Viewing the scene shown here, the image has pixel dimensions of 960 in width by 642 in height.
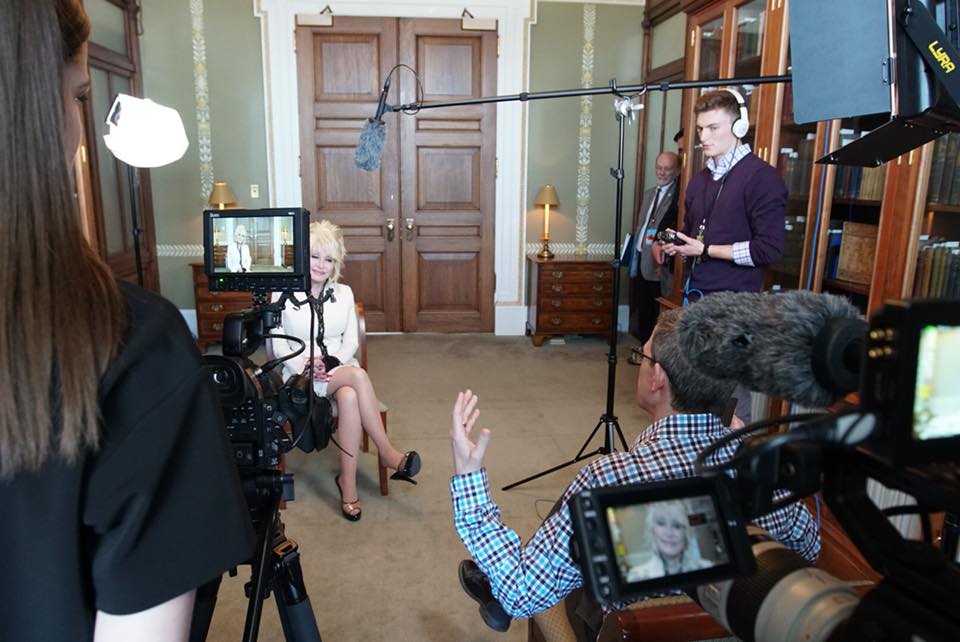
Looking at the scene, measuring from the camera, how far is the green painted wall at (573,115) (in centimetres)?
500

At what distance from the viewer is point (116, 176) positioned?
4562mm

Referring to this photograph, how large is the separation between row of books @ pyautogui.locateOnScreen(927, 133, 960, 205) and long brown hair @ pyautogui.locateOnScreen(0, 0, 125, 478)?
2.09 meters

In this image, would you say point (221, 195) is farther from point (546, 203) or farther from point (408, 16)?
point (546, 203)

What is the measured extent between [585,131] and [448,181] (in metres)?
1.12

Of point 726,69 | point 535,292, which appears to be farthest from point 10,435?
point 535,292

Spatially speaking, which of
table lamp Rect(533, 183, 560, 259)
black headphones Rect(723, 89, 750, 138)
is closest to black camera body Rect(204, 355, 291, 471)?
black headphones Rect(723, 89, 750, 138)

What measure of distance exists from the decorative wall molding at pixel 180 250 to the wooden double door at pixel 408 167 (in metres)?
0.90

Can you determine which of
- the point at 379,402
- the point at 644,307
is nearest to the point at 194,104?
the point at 379,402

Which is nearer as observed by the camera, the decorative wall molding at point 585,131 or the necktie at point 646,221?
the necktie at point 646,221

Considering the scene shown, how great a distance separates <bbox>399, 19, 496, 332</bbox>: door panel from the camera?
4.96 m

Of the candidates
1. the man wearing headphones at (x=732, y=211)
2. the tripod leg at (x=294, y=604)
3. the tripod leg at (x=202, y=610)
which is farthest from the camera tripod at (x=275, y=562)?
the man wearing headphones at (x=732, y=211)

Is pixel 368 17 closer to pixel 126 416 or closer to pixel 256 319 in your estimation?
pixel 256 319

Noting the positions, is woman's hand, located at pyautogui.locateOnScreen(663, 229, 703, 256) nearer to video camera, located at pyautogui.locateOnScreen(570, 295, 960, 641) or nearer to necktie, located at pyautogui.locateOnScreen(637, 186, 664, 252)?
video camera, located at pyautogui.locateOnScreen(570, 295, 960, 641)

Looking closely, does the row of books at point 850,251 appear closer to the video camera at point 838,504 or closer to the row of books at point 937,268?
the row of books at point 937,268
